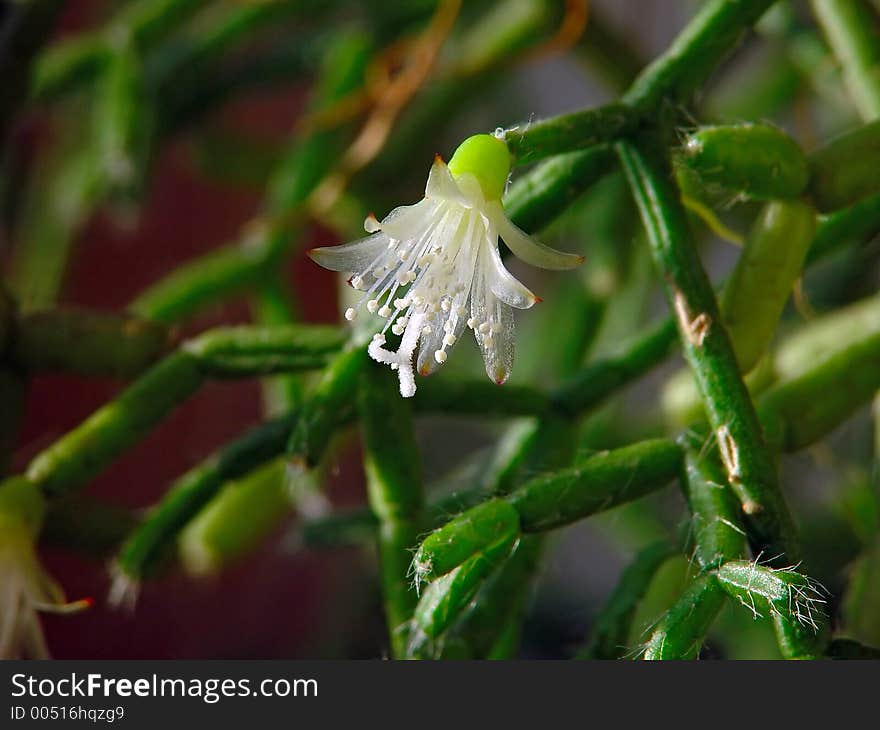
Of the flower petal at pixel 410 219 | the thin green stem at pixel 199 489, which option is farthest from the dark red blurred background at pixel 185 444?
the flower petal at pixel 410 219

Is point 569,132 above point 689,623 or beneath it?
above

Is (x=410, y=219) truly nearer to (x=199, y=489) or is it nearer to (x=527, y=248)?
(x=527, y=248)

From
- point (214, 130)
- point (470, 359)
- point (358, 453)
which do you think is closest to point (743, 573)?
point (470, 359)

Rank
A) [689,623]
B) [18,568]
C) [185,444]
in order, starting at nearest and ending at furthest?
[689,623] < [18,568] < [185,444]

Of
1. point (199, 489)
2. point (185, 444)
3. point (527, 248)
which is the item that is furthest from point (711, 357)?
point (185, 444)

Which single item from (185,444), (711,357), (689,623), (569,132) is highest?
(185,444)

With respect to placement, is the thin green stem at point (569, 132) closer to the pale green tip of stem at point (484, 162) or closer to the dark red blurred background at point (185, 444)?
the pale green tip of stem at point (484, 162)
